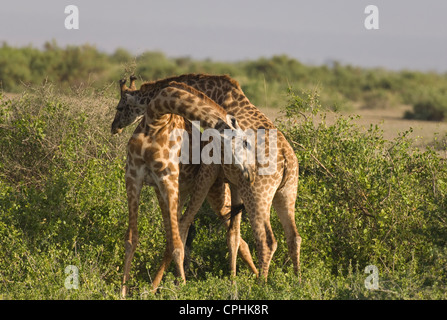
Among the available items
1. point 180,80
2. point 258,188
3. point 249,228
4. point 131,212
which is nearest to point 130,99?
point 180,80

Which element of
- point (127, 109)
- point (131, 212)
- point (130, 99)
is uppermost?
point (130, 99)

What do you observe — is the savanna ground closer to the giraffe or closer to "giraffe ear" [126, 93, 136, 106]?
the giraffe

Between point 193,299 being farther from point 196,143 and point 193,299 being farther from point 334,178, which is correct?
point 334,178

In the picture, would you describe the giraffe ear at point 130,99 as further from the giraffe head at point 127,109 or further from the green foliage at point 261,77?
the green foliage at point 261,77

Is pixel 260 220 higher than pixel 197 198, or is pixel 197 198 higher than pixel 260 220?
pixel 197 198

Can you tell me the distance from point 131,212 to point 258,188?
1.30 metres

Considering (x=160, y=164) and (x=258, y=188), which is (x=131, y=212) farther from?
(x=258, y=188)

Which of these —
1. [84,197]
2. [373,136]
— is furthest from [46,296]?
[373,136]

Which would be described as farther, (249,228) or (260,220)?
(249,228)

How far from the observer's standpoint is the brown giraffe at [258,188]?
6195 millimetres

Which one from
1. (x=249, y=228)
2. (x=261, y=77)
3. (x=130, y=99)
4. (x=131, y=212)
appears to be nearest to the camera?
(x=131, y=212)

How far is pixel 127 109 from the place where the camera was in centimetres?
706

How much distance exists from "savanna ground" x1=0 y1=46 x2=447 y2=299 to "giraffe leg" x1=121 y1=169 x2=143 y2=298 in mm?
243
